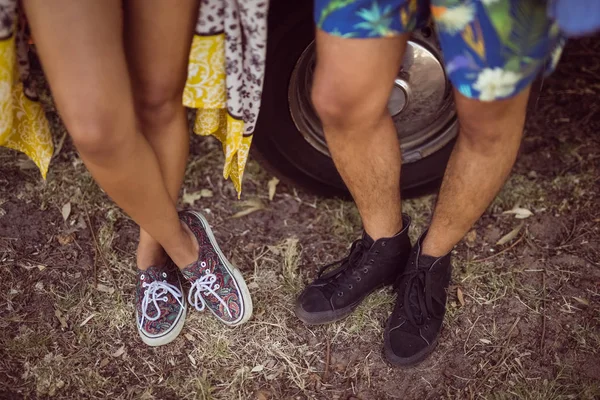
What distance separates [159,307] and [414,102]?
1096 millimetres

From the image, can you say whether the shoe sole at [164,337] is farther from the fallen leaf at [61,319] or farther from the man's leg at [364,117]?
the man's leg at [364,117]

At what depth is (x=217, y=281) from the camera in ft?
5.98

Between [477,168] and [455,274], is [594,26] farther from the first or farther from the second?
[455,274]

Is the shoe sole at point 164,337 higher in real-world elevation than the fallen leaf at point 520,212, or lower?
lower

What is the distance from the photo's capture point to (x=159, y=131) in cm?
154

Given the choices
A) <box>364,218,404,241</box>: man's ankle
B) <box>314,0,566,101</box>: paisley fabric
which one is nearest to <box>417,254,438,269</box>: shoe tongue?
<box>364,218,404,241</box>: man's ankle

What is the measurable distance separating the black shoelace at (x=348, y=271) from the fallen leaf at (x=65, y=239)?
0.94 metres

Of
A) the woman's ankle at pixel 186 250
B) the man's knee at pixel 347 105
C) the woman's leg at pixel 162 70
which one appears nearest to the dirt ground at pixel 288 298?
the woman's ankle at pixel 186 250

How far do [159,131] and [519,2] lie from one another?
95 cm

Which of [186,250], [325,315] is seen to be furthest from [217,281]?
[325,315]

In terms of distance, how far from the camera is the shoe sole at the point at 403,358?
5.67ft

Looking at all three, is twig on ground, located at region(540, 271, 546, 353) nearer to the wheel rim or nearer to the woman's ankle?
the wheel rim

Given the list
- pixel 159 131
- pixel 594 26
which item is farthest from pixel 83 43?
pixel 594 26

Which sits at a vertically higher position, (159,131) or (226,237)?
(159,131)
